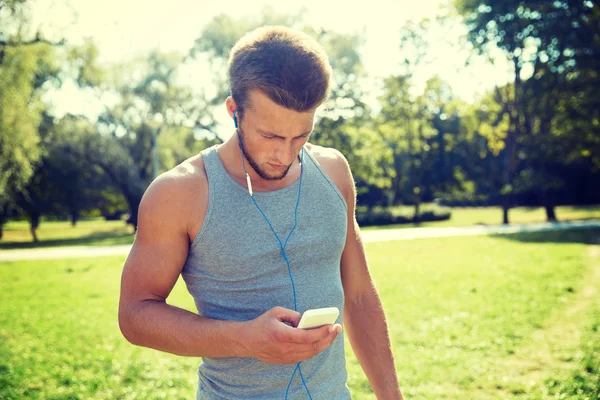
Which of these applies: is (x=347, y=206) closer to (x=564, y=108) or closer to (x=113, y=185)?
(x=564, y=108)

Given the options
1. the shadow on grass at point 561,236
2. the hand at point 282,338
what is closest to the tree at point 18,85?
the shadow on grass at point 561,236

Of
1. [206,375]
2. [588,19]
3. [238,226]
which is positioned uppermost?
[588,19]

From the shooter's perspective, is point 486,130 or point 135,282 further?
point 486,130

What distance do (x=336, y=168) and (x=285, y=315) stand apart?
0.76 m

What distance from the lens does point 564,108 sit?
84.9 ft

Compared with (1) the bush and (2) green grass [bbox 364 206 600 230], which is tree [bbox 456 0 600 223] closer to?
(2) green grass [bbox 364 206 600 230]

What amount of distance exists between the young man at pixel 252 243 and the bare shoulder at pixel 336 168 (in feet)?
0.28

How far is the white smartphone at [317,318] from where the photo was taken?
1.37 meters

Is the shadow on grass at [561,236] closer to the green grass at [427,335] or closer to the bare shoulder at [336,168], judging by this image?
the green grass at [427,335]

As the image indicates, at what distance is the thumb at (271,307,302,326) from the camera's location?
141cm

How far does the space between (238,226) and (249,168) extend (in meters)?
0.24

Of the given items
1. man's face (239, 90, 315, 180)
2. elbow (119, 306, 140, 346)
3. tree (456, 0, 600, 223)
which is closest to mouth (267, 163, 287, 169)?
man's face (239, 90, 315, 180)

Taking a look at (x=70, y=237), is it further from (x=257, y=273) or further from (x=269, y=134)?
(x=257, y=273)

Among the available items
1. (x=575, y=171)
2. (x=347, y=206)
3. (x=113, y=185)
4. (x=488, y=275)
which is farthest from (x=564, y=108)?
(x=113, y=185)
